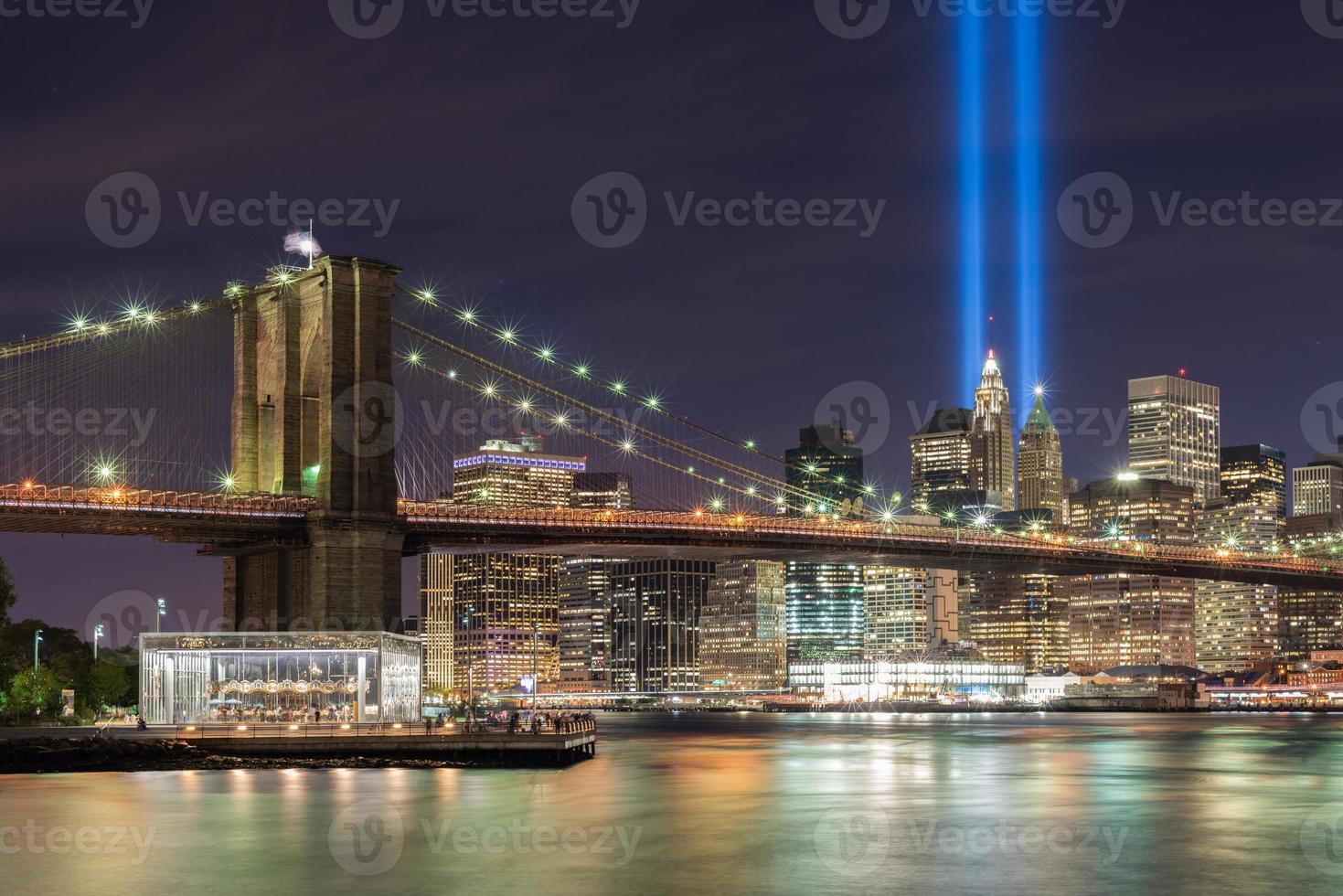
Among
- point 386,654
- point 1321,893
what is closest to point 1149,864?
point 1321,893

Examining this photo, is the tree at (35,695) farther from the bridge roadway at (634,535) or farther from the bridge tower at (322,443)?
the bridge roadway at (634,535)

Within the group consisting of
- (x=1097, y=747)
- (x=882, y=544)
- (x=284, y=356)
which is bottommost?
(x=1097, y=747)

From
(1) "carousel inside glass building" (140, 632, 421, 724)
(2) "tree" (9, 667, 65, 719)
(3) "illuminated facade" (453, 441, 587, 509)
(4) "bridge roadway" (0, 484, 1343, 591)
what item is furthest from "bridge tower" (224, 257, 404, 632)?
(3) "illuminated facade" (453, 441, 587, 509)

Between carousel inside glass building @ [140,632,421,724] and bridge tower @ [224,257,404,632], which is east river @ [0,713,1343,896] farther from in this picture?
bridge tower @ [224,257,404,632]

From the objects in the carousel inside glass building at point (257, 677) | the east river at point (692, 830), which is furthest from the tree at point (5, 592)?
the east river at point (692, 830)

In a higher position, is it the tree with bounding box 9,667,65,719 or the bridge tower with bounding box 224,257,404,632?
the bridge tower with bounding box 224,257,404,632

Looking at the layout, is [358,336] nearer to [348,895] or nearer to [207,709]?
[207,709]
